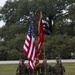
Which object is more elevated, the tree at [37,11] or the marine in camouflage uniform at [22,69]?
the tree at [37,11]

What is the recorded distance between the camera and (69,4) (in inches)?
1946

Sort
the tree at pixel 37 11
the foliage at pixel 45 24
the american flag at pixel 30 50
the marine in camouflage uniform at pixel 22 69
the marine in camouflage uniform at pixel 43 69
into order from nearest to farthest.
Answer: the american flag at pixel 30 50 → the marine in camouflage uniform at pixel 43 69 → the marine in camouflage uniform at pixel 22 69 → the foliage at pixel 45 24 → the tree at pixel 37 11

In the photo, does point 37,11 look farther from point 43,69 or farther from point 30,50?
point 30,50

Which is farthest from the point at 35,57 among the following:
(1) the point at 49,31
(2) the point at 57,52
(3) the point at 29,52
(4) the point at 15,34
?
(1) the point at 49,31

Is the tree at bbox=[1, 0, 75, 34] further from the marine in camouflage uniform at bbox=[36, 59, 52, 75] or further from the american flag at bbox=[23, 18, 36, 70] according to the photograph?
the american flag at bbox=[23, 18, 36, 70]

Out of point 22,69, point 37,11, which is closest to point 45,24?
point 37,11

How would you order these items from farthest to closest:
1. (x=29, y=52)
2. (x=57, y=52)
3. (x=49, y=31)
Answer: (x=49, y=31)
(x=57, y=52)
(x=29, y=52)

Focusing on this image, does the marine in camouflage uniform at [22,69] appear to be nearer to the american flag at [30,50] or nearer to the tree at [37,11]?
the american flag at [30,50]

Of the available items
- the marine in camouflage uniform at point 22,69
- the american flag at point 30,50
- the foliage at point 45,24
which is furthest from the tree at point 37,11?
the american flag at point 30,50

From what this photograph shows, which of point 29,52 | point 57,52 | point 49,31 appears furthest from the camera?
point 49,31

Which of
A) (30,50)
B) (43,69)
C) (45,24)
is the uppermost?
(45,24)

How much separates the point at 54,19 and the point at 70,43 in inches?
324

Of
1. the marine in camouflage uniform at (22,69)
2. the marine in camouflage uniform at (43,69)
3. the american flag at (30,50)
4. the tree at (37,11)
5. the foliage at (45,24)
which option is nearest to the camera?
the american flag at (30,50)

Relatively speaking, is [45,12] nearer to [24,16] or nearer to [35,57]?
[24,16]
